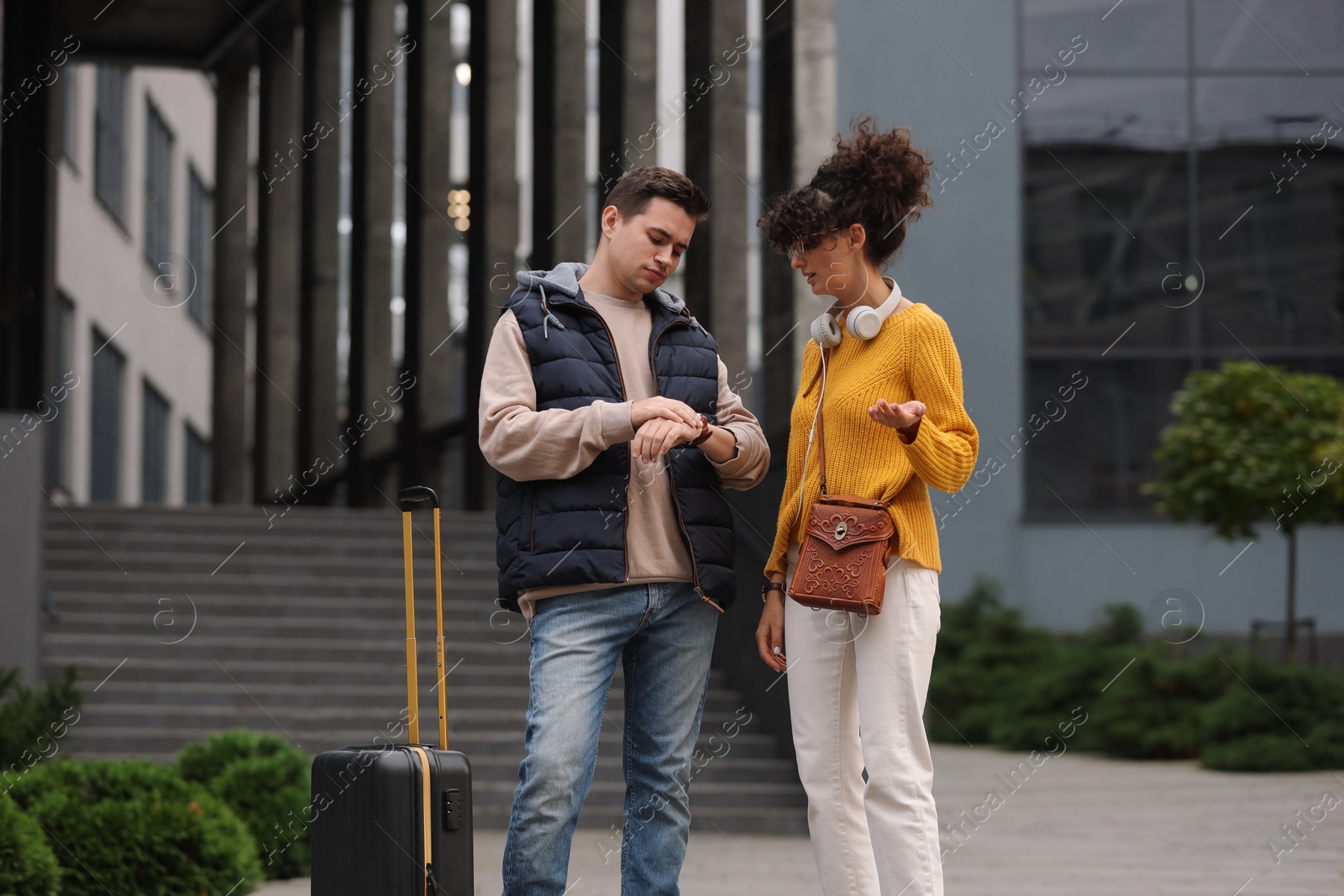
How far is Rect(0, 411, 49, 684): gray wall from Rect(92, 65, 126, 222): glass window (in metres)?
16.3

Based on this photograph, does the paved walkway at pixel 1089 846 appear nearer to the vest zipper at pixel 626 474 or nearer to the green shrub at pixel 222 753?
the green shrub at pixel 222 753

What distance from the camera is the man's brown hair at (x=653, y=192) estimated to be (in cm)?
382

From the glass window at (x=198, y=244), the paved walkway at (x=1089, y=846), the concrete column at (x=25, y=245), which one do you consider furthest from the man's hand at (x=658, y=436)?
the glass window at (x=198, y=244)

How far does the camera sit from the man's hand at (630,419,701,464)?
139 inches

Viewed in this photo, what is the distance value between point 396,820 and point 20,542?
6.17 m

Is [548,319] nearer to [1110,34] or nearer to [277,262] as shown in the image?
[1110,34]

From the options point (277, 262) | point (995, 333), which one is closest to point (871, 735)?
point (995, 333)

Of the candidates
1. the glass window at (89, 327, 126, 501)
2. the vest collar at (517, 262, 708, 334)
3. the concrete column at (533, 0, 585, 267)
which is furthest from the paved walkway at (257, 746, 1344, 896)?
the glass window at (89, 327, 126, 501)

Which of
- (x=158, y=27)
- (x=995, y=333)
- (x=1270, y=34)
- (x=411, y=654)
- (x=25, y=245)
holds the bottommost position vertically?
(x=411, y=654)

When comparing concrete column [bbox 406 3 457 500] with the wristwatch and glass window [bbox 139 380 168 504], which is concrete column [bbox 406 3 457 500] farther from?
glass window [bbox 139 380 168 504]

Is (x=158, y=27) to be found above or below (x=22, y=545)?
above

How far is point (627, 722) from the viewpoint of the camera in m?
3.93

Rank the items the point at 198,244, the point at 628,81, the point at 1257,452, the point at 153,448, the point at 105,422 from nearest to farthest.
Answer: the point at 628,81
the point at 1257,452
the point at 105,422
the point at 153,448
the point at 198,244

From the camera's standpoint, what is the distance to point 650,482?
385 centimetres
